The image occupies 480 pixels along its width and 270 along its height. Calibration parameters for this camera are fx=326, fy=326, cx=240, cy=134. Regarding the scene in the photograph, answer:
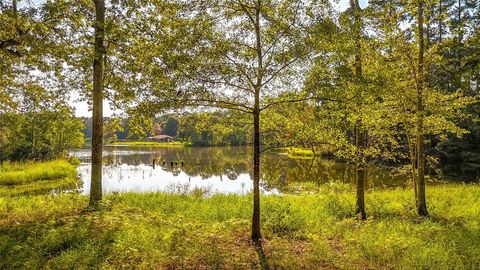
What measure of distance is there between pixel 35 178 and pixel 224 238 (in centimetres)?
1945

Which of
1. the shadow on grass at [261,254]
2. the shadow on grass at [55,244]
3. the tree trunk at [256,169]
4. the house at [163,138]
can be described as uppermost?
the house at [163,138]

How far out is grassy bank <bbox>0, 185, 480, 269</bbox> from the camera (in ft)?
21.6

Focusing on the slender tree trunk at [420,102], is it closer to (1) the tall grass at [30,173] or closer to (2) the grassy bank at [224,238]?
(2) the grassy bank at [224,238]

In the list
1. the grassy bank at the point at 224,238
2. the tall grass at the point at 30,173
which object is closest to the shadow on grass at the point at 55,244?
the grassy bank at the point at 224,238

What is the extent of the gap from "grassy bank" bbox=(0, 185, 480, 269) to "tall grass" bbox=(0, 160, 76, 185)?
36.3 ft

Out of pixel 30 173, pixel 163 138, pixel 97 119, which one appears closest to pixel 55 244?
pixel 97 119

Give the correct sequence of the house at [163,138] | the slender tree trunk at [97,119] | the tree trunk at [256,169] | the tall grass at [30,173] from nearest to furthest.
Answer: the tree trunk at [256,169], the slender tree trunk at [97,119], the tall grass at [30,173], the house at [163,138]

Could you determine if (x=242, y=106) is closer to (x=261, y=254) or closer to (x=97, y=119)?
(x=261, y=254)

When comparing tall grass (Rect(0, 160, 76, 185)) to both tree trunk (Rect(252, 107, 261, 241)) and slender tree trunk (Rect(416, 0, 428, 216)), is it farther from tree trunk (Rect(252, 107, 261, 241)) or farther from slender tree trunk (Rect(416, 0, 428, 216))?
slender tree trunk (Rect(416, 0, 428, 216))

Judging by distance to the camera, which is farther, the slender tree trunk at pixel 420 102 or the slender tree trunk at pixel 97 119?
the slender tree trunk at pixel 420 102

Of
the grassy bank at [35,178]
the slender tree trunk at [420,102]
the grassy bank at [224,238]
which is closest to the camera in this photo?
the grassy bank at [224,238]

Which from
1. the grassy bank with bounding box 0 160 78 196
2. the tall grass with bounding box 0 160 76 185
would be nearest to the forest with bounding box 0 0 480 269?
the grassy bank with bounding box 0 160 78 196

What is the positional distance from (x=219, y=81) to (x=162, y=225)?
4.20 m

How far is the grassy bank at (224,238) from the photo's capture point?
6590mm
